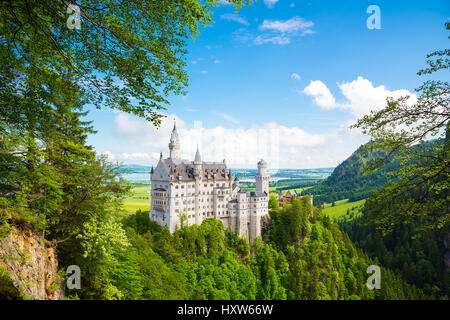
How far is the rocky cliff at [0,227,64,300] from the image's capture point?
995 cm

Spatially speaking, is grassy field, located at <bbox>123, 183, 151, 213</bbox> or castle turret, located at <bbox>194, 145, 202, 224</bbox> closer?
grassy field, located at <bbox>123, 183, 151, 213</bbox>

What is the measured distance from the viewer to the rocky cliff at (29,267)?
9.95 m

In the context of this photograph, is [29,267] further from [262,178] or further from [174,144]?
[262,178]

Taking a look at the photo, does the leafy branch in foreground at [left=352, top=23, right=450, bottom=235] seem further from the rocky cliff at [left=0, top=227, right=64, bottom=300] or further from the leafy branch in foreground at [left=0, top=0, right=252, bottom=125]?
the rocky cliff at [left=0, top=227, right=64, bottom=300]

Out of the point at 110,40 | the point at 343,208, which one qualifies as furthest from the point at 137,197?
the point at 343,208

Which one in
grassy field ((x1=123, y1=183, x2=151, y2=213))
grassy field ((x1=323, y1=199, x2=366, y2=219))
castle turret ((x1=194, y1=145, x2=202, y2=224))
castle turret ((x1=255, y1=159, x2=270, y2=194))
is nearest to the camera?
grassy field ((x1=123, y1=183, x2=151, y2=213))

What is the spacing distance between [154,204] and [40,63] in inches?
1757

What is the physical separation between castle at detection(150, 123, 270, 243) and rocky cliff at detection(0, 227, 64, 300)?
33.7 m

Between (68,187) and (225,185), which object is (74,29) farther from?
(225,185)

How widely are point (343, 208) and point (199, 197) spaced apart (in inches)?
5759

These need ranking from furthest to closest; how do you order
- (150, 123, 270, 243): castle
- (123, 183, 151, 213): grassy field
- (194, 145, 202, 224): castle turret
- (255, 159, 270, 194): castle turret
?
(255, 159, 270, 194): castle turret < (194, 145, 202, 224): castle turret < (150, 123, 270, 243): castle < (123, 183, 151, 213): grassy field

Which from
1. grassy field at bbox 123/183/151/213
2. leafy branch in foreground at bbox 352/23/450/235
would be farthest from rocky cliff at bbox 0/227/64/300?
leafy branch in foreground at bbox 352/23/450/235

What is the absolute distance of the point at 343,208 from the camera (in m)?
168
